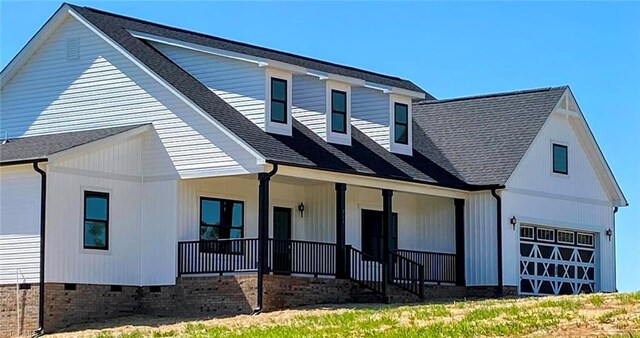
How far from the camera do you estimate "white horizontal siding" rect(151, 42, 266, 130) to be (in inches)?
1309

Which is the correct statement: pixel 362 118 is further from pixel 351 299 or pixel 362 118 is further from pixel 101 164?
pixel 101 164

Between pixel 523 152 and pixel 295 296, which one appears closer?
pixel 295 296

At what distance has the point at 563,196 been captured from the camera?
131ft

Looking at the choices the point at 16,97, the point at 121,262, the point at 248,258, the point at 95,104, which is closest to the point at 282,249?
the point at 248,258

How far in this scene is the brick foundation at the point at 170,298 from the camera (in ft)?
101

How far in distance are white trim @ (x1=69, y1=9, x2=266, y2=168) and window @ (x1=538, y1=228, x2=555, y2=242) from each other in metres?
11.8

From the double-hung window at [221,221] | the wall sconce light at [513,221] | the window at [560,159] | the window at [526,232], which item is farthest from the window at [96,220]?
the window at [560,159]

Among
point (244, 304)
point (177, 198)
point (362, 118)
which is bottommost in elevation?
point (244, 304)

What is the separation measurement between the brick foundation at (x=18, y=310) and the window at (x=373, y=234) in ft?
33.2

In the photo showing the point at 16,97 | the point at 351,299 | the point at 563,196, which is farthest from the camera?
the point at 563,196

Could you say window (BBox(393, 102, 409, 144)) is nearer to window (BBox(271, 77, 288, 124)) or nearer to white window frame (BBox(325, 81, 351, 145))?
white window frame (BBox(325, 81, 351, 145))

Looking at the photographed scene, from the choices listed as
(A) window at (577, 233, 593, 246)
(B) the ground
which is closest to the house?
(A) window at (577, 233, 593, 246)

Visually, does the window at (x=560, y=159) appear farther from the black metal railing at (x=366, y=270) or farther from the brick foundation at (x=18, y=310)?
the brick foundation at (x=18, y=310)

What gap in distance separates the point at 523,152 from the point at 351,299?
8.02m
